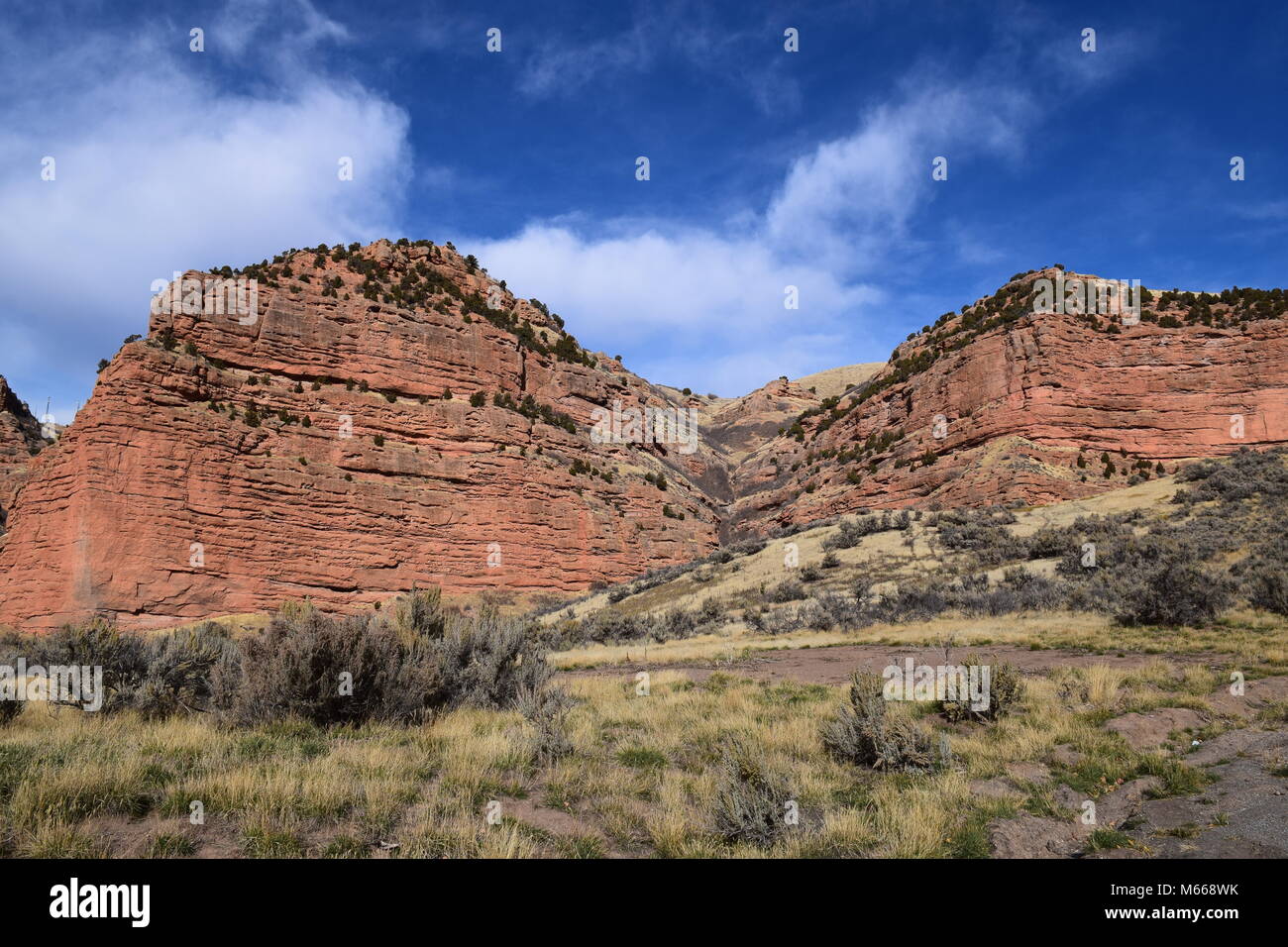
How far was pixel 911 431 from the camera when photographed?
42.3 meters

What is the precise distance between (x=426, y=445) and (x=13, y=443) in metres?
31.9

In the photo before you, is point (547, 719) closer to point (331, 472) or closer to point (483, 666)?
point (483, 666)

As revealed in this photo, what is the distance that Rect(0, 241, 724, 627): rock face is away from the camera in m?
27.8

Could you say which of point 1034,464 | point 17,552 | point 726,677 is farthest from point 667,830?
point 17,552

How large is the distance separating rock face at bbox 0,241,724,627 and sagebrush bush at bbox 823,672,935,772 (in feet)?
97.9

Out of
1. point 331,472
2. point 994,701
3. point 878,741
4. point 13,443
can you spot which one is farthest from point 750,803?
point 13,443

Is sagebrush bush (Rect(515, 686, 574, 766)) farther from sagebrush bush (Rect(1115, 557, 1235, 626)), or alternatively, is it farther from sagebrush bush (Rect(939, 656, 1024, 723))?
sagebrush bush (Rect(1115, 557, 1235, 626))

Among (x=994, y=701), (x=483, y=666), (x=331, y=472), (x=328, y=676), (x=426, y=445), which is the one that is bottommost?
(x=994, y=701)

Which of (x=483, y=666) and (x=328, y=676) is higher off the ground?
(x=328, y=676)

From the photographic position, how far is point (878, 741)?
6.39 m

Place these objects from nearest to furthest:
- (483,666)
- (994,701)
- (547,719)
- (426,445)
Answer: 1. (547,719)
2. (994,701)
3. (483,666)
4. (426,445)

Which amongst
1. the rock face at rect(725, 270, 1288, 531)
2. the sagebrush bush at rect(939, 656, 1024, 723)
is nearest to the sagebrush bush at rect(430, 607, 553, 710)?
the sagebrush bush at rect(939, 656, 1024, 723)
